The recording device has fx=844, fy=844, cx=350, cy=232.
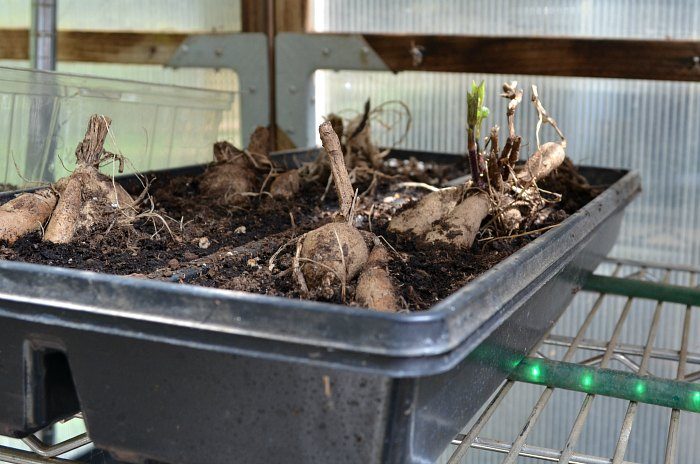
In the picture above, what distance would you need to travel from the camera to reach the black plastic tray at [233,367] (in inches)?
23.4

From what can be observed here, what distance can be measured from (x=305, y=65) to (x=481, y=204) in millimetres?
1024

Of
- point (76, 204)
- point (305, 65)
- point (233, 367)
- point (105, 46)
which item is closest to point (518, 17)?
point (305, 65)

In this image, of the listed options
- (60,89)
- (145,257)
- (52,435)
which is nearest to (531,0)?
(60,89)

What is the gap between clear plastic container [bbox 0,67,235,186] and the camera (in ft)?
4.16

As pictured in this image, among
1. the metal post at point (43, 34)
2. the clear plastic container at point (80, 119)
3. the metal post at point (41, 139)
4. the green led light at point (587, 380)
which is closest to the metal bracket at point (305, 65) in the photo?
the clear plastic container at point (80, 119)

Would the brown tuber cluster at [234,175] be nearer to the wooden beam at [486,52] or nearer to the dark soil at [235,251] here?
the dark soil at [235,251]

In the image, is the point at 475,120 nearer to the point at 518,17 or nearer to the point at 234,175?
the point at 234,175

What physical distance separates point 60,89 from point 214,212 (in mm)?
328

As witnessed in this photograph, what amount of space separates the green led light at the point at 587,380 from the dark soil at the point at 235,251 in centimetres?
17

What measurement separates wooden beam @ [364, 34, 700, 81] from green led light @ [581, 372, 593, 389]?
0.95 metres

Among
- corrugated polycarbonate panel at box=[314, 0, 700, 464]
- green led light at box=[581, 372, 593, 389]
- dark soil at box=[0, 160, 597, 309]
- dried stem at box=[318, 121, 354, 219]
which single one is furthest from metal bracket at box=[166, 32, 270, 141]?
green led light at box=[581, 372, 593, 389]

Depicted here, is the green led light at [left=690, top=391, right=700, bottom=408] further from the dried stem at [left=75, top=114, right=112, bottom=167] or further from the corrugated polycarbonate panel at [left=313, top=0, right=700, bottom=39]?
the corrugated polycarbonate panel at [left=313, top=0, right=700, bottom=39]

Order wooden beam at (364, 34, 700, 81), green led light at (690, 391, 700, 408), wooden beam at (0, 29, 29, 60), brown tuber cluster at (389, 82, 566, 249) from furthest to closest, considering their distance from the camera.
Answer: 1. wooden beam at (0, 29, 29, 60)
2. wooden beam at (364, 34, 700, 81)
3. brown tuber cluster at (389, 82, 566, 249)
4. green led light at (690, 391, 700, 408)

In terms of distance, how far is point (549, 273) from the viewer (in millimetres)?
926
